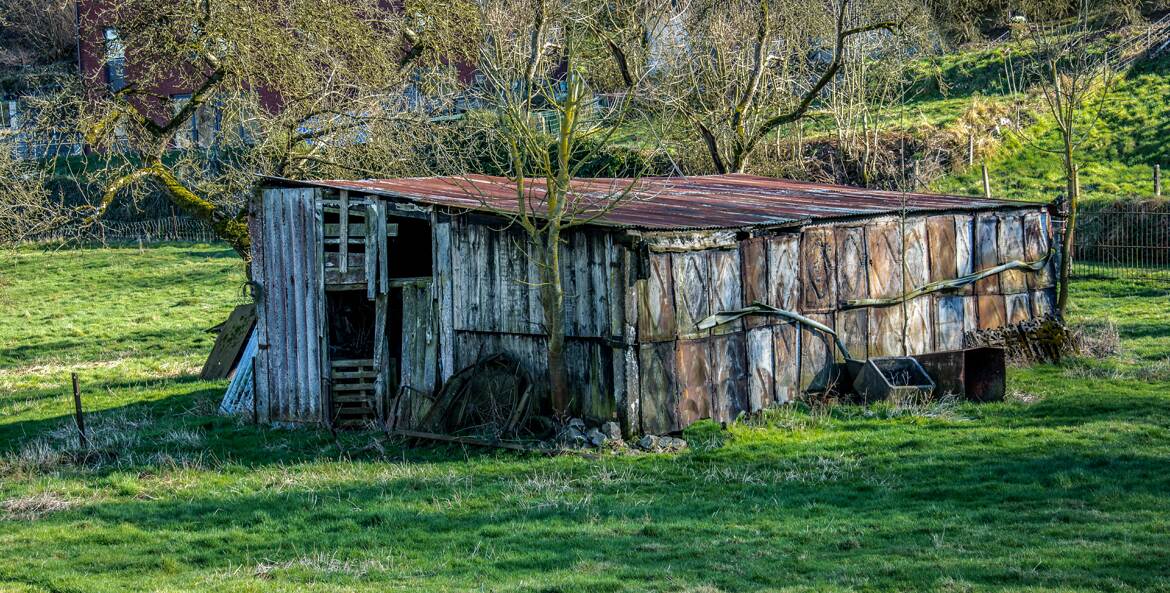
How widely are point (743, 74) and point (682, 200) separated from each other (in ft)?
29.2

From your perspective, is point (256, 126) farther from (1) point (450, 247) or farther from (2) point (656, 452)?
(2) point (656, 452)

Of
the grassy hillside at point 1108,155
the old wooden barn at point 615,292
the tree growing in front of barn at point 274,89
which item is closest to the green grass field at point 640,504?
the old wooden barn at point 615,292

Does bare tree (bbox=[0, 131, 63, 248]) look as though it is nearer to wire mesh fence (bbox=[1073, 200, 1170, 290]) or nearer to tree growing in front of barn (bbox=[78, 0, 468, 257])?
tree growing in front of barn (bbox=[78, 0, 468, 257])

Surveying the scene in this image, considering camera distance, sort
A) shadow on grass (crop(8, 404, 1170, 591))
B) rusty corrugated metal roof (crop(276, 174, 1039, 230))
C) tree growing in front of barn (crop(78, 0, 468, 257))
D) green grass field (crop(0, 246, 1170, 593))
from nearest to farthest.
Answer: shadow on grass (crop(8, 404, 1170, 591)), green grass field (crop(0, 246, 1170, 593)), rusty corrugated metal roof (crop(276, 174, 1039, 230)), tree growing in front of barn (crop(78, 0, 468, 257))

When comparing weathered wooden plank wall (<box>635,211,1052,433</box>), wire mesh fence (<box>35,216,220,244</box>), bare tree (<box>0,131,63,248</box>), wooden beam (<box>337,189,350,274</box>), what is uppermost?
wire mesh fence (<box>35,216,220,244</box>)

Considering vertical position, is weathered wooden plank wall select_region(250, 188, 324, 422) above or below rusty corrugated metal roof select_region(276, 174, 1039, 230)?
below

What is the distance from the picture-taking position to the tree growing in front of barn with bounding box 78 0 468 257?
20781mm

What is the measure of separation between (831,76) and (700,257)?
1135cm

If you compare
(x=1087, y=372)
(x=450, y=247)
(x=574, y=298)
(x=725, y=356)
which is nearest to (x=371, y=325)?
(x=450, y=247)

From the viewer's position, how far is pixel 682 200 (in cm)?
1833

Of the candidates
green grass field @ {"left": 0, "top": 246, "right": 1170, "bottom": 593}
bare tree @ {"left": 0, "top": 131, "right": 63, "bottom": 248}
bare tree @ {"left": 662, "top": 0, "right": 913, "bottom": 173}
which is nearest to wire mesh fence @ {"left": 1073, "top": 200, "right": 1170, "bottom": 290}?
bare tree @ {"left": 662, "top": 0, "right": 913, "bottom": 173}

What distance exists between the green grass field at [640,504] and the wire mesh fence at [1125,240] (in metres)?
9.99

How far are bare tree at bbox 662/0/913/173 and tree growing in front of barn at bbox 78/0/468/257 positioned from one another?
20.5 ft

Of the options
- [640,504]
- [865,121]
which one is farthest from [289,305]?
[865,121]
